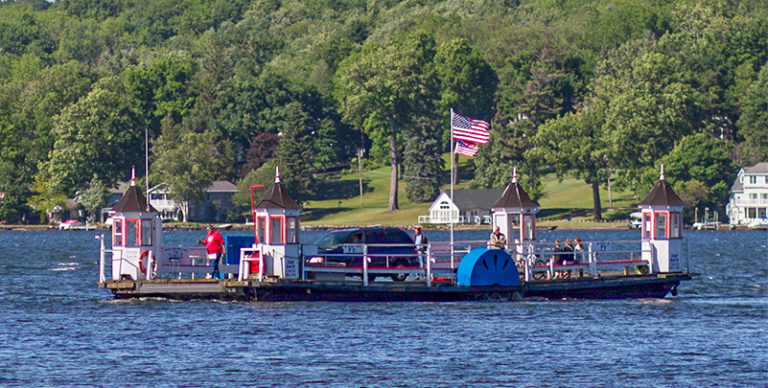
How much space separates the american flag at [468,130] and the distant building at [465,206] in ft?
353

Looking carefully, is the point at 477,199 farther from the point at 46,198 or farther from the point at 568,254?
the point at 568,254

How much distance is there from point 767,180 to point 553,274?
116m

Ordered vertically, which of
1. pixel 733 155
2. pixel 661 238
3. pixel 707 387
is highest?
pixel 733 155

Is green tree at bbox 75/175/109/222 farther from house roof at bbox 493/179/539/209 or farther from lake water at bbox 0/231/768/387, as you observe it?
house roof at bbox 493/179/539/209

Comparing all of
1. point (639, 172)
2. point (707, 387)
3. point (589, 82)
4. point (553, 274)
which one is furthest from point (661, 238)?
point (589, 82)

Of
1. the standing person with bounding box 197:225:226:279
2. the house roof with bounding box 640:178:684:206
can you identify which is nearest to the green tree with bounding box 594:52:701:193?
the house roof with bounding box 640:178:684:206

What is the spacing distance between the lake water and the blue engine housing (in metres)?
0.86

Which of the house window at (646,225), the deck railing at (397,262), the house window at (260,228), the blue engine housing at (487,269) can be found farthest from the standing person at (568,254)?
the house window at (260,228)

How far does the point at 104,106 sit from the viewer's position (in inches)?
7121

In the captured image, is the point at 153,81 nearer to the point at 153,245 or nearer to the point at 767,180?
the point at 767,180

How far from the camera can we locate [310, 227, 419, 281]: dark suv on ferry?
4884cm

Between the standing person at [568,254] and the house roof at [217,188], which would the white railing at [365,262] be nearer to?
the standing person at [568,254]

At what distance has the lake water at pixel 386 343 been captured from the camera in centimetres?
3422

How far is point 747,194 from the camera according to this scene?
6280 inches
